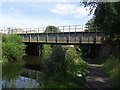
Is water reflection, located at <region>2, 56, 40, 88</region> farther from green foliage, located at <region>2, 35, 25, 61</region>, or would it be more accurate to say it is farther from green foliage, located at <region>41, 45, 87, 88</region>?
green foliage, located at <region>2, 35, 25, 61</region>

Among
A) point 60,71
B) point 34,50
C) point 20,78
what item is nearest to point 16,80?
point 20,78

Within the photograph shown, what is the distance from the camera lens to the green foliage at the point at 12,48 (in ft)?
178

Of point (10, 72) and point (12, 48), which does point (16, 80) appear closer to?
point (10, 72)

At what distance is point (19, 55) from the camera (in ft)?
193

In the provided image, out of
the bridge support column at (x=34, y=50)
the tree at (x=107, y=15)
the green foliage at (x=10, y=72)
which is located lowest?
the green foliage at (x=10, y=72)

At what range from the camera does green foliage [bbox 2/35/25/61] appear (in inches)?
2133

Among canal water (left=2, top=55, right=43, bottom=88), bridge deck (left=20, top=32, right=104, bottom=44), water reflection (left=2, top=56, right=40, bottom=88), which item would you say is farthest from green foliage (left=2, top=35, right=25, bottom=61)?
water reflection (left=2, top=56, right=40, bottom=88)

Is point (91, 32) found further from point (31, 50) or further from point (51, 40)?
point (31, 50)

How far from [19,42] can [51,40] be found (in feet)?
25.2

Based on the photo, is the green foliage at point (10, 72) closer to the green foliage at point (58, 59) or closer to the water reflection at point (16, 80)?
the water reflection at point (16, 80)

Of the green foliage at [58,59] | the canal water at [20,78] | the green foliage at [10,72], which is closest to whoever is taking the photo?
the canal water at [20,78]

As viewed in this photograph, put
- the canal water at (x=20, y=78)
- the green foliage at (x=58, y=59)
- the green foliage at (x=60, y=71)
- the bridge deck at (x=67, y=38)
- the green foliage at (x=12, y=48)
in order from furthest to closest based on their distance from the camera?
the bridge deck at (x=67, y=38), the green foliage at (x=12, y=48), the green foliage at (x=58, y=59), the canal water at (x=20, y=78), the green foliage at (x=60, y=71)

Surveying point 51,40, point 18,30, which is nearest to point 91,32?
point 51,40

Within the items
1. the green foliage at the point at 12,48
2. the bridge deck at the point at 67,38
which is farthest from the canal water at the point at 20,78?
the bridge deck at the point at 67,38
